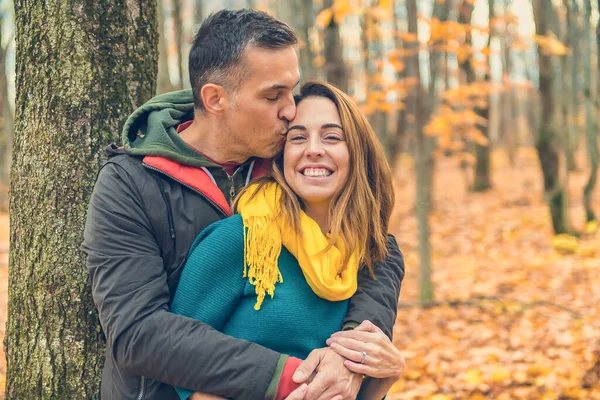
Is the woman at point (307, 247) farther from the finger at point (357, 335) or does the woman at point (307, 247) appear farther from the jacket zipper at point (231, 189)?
the jacket zipper at point (231, 189)

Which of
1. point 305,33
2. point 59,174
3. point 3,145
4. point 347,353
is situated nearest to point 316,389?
point 347,353

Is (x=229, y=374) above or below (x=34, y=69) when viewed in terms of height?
below

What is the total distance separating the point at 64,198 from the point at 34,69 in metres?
0.59

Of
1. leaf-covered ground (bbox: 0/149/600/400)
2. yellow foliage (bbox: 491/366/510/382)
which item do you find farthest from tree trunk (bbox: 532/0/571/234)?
yellow foliage (bbox: 491/366/510/382)

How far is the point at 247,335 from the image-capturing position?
6.61 feet

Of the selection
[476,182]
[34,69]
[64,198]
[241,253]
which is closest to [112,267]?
[241,253]

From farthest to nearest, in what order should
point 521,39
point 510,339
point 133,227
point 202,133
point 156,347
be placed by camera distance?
point 521,39 → point 510,339 → point 202,133 → point 133,227 → point 156,347

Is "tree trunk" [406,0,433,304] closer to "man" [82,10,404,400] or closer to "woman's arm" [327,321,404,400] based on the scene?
"man" [82,10,404,400]

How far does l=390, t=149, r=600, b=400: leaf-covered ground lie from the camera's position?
4.49 metres

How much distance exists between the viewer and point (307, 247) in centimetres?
215

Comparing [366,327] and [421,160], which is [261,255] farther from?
[421,160]

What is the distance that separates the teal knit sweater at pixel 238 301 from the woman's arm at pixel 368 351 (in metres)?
0.11

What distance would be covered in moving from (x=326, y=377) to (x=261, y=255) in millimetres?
505

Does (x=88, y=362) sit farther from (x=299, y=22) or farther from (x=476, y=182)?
(x=476, y=182)
